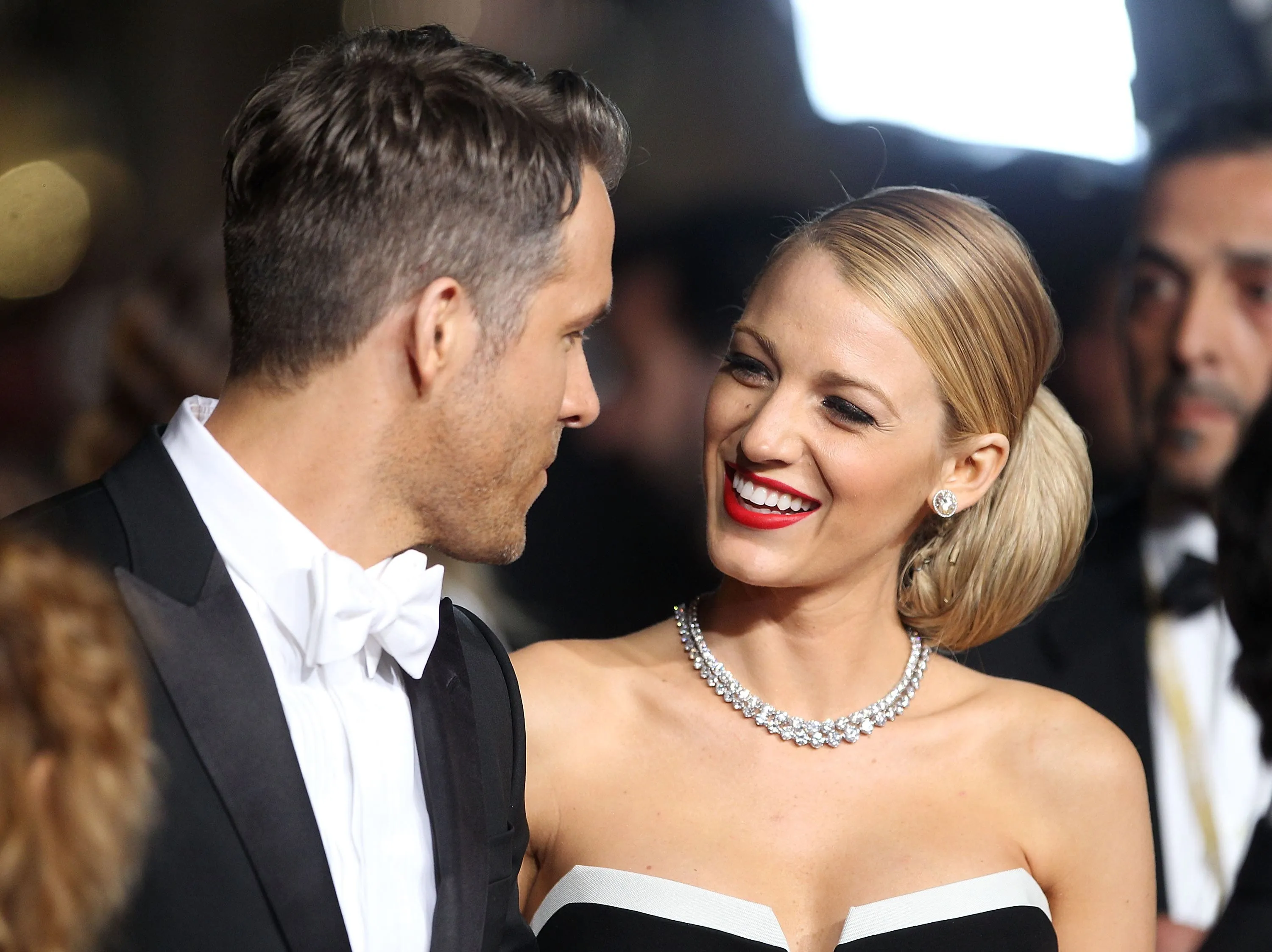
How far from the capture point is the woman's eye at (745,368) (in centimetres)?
192

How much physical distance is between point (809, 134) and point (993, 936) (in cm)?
170

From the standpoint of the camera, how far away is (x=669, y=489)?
9.24ft

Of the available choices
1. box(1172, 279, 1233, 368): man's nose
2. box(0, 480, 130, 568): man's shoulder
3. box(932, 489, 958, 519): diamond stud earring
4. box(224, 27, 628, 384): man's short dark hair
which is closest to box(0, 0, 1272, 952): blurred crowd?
box(1172, 279, 1233, 368): man's nose

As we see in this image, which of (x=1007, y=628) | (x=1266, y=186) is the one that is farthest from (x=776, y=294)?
(x=1266, y=186)

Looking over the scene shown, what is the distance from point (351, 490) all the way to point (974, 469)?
1.06 metres

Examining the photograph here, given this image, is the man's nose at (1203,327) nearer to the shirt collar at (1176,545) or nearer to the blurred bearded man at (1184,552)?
the blurred bearded man at (1184,552)

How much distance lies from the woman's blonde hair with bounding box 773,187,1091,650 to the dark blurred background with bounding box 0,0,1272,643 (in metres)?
0.70

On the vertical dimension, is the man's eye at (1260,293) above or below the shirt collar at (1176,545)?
above

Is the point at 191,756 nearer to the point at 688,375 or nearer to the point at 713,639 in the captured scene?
the point at 713,639

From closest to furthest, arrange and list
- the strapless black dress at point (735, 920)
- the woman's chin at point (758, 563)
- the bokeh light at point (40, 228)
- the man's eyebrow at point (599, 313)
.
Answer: the man's eyebrow at point (599, 313) → the strapless black dress at point (735, 920) → the woman's chin at point (758, 563) → the bokeh light at point (40, 228)

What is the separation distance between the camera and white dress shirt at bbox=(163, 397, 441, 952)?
128 centimetres

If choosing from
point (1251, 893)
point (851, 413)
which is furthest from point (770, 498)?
point (1251, 893)

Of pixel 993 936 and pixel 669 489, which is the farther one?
pixel 669 489

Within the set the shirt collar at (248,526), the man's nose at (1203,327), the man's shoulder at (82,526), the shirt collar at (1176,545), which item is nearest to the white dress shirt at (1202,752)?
the shirt collar at (1176,545)
